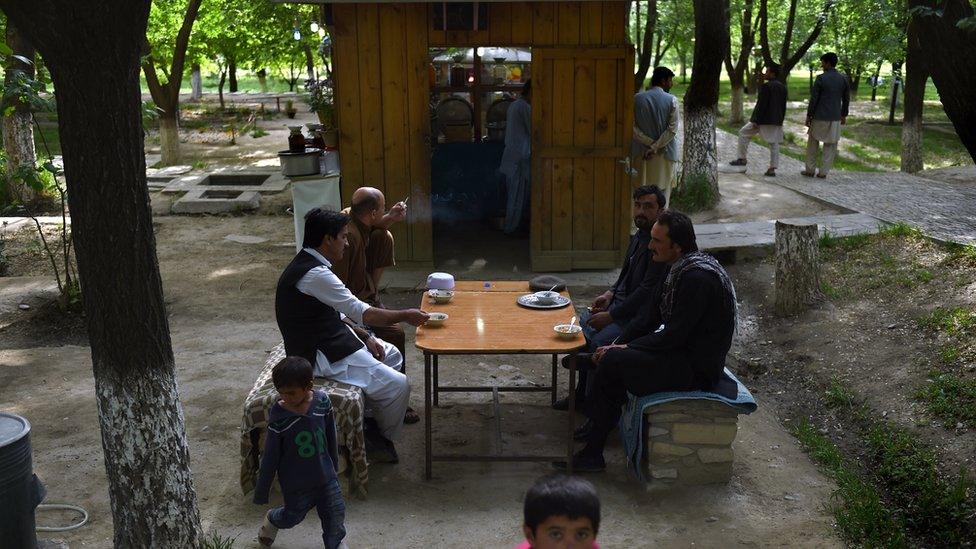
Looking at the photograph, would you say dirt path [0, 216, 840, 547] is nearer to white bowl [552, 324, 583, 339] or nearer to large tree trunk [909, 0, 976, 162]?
white bowl [552, 324, 583, 339]

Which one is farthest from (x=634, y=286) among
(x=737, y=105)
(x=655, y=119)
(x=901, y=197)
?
(x=737, y=105)

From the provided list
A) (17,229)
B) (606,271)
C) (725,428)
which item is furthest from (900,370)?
(17,229)

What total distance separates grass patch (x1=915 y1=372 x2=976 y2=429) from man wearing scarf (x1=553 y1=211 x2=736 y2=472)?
178 cm

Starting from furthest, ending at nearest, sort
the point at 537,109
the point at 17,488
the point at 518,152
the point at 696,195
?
the point at 696,195 < the point at 518,152 < the point at 537,109 < the point at 17,488

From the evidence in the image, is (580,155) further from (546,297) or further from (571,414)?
(571,414)

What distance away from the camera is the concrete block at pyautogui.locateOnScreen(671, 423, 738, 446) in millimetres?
5207

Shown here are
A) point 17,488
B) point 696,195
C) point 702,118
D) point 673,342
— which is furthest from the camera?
point 702,118

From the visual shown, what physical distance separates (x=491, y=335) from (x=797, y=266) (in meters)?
3.99

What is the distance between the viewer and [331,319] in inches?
206

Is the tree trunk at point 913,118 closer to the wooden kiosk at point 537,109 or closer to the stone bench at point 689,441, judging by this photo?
the wooden kiosk at point 537,109

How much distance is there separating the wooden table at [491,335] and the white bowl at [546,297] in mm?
113

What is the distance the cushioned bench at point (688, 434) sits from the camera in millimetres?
5180

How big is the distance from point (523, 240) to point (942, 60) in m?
6.16

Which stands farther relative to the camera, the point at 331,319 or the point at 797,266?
the point at 797,266
